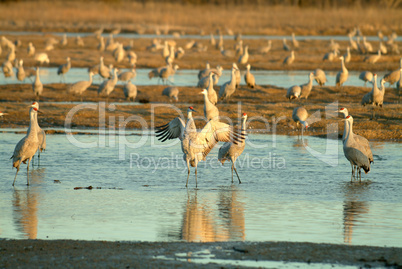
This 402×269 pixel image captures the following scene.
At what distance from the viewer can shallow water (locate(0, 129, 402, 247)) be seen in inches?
320

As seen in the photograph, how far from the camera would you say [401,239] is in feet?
25.6

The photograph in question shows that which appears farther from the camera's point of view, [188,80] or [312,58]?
[312,58]

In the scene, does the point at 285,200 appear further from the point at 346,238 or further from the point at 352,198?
the point at 346,238

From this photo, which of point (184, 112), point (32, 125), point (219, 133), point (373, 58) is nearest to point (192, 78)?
point (184, 112)

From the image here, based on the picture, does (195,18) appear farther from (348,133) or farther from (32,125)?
(32,125)

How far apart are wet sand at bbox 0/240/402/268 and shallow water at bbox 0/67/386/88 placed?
1957 centimetres

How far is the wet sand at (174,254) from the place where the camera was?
21.5 ft

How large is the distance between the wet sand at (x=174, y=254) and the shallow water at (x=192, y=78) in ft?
64.2

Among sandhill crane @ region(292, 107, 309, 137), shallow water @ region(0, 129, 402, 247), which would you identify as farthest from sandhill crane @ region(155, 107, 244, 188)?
sandhill crane @ region(292, 107, 309, 137)

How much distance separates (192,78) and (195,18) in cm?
3611

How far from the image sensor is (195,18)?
64750mm

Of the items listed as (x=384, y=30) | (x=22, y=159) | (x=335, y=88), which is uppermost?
(x=384, y=30)

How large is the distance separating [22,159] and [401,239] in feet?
21.5

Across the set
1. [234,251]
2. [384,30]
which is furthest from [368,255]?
[384,30]
